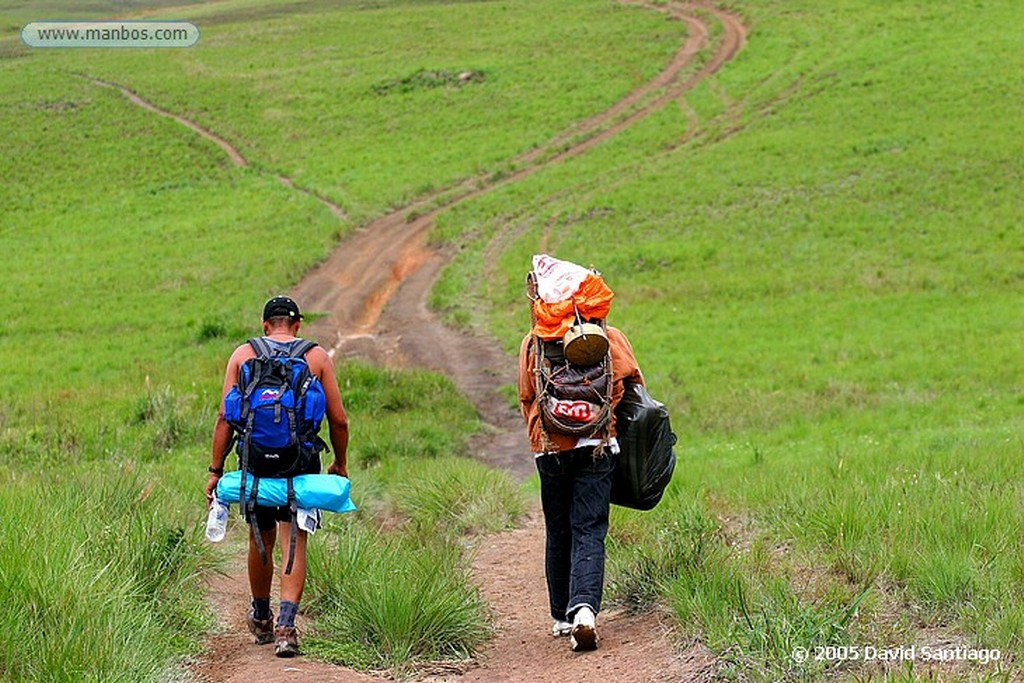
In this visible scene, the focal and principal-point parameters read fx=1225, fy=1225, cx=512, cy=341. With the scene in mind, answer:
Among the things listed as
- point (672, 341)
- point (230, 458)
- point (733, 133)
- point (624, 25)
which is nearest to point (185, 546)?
point (230, 458)

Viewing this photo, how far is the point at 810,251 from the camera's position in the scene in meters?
29.8

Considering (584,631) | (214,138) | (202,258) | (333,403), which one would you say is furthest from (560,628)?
(214,138)

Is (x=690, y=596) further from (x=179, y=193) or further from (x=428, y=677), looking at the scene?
(x=179, y=193)

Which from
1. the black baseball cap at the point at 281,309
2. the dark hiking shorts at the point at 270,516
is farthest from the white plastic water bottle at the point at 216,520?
the black baseball cap at the point at 281,309

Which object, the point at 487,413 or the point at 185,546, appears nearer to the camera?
the point at 185,546

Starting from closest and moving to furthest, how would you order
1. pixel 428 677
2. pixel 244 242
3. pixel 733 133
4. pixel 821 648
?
pixel 821 648 → pixel 428 677 → pixel 244 242 → pixel 733 133

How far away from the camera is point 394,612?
232 inches

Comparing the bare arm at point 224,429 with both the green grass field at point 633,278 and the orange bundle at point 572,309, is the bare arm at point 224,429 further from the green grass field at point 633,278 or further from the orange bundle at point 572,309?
the orange bundle at point 572,309

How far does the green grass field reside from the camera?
591 centimetres

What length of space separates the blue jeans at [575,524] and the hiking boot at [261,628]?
4.93 feet

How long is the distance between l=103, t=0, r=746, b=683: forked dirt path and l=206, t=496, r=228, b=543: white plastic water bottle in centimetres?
55

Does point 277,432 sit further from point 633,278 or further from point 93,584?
point 633,278

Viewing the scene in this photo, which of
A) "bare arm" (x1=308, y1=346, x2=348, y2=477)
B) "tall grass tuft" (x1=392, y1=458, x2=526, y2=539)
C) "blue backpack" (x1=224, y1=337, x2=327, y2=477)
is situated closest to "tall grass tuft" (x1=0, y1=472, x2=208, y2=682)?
"blue backpack" (x1=224, y1=337, x2=327, y2=477)

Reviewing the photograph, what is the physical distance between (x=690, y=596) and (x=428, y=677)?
50.6 inches
